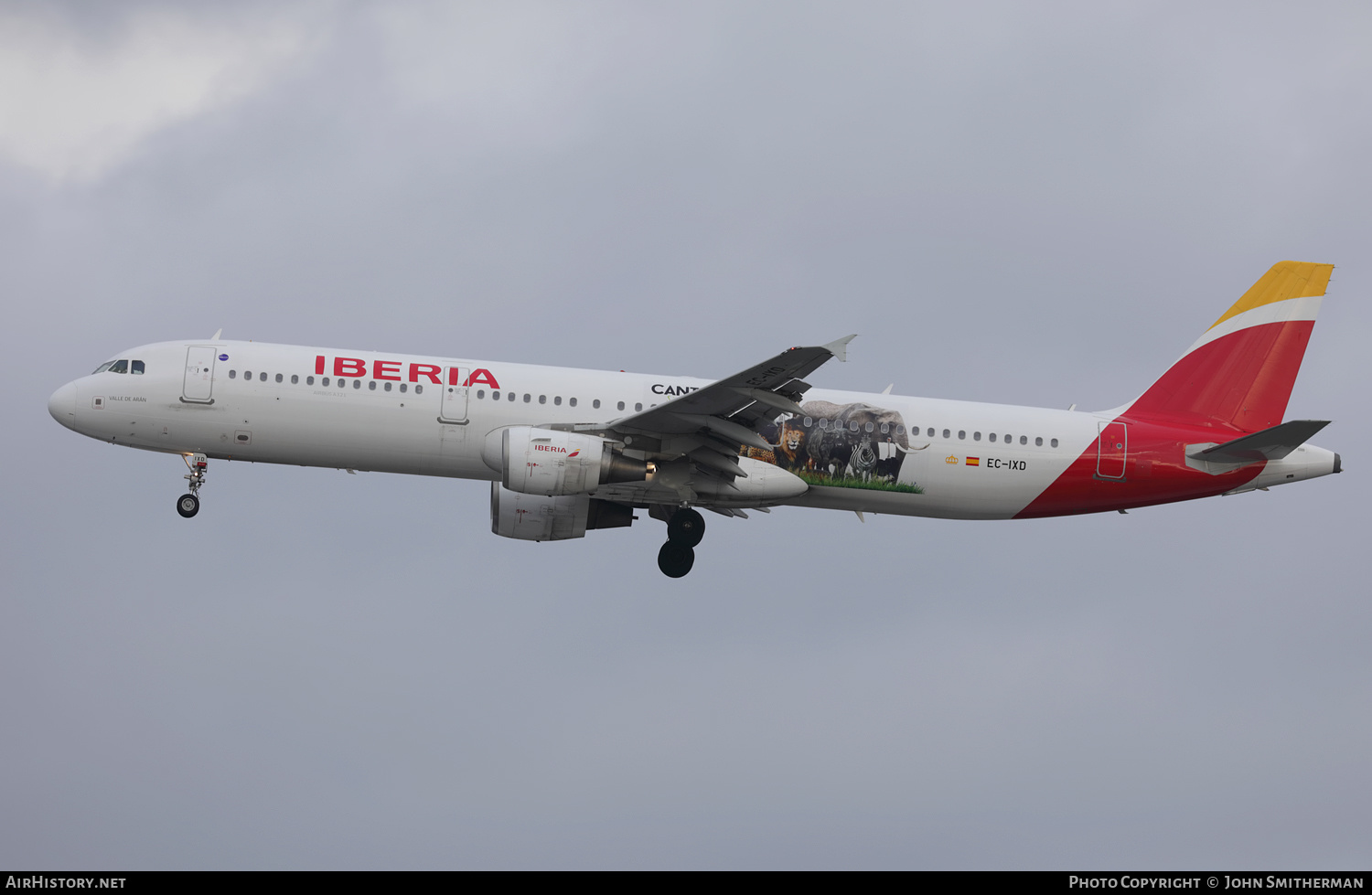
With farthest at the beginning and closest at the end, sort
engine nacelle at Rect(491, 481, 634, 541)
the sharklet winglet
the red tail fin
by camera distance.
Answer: the red tail fin
engine nacelle at Rect(491, 481, 634, 541)
the sharklet winglet

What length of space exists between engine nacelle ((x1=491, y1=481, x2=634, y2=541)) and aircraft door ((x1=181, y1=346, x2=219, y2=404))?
7.07 meters

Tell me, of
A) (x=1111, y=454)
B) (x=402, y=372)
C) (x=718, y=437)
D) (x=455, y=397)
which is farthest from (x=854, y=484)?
(x=402, y=372)

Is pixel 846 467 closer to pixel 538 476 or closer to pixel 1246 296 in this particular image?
pixel 538 476

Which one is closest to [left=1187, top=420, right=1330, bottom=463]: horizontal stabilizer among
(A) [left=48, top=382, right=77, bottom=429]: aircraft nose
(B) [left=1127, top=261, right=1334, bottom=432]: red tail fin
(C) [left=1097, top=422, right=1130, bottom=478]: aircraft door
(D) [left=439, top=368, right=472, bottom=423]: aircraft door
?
(B) [left=1127, top=261, right=1334, bottom=432]: red tail fin

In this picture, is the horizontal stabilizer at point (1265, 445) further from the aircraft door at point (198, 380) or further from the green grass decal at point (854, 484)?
the aircraft door at point (198, 380)

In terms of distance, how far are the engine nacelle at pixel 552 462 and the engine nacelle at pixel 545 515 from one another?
3.74 meters

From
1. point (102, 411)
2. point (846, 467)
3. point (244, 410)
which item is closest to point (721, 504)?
point (846, 467)

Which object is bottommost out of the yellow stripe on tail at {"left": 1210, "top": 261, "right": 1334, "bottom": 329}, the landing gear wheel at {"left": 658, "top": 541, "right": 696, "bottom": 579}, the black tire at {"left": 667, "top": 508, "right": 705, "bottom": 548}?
the landing gear wheel at {"left": 658, "top": 541, "right": 696, "bottom": 579}

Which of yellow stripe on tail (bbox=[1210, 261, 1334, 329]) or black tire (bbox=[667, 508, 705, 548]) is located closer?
black tire (bbox=[667, 508, 705, 548])

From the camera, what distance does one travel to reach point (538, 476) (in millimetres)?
29234

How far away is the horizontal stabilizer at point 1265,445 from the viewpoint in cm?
3096

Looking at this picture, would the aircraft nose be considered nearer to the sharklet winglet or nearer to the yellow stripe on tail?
the sharklet winglet

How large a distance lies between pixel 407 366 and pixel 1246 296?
70.8ft

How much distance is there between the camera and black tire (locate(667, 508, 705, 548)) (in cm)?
3231
